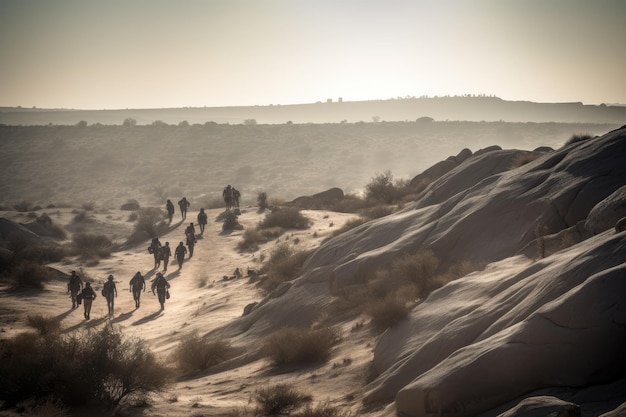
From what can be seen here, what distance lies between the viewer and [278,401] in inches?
494

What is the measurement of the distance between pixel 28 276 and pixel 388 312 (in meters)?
21.7

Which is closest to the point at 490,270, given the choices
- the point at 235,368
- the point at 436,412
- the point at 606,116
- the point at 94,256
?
the point at 436,412

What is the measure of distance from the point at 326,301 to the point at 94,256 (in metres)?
22.6

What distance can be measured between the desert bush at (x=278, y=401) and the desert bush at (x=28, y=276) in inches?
836

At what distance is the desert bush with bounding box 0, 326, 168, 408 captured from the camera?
1254 cm

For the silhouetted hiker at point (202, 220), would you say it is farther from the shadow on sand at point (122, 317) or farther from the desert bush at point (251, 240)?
the shadow on sand at point (122, 317)

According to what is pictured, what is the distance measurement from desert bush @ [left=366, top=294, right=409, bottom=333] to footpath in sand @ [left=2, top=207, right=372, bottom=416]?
515 millimetres

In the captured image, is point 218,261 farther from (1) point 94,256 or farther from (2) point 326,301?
(2) point 326,301

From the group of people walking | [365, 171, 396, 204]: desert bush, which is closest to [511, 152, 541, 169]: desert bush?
[365, 171, 396, 204]: desert bush

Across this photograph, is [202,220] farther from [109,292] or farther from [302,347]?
[302,347]

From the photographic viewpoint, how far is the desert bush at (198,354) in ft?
57.6

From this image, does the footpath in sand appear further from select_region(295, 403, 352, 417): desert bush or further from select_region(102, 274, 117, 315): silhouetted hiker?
select_region(295, 403, 352, 417): desert bush

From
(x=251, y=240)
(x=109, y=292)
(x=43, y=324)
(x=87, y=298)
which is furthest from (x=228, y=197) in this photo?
(x=43, y=324)

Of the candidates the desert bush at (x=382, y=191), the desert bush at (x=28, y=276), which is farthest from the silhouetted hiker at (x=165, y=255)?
the desert bush at (x=382, y=191)
